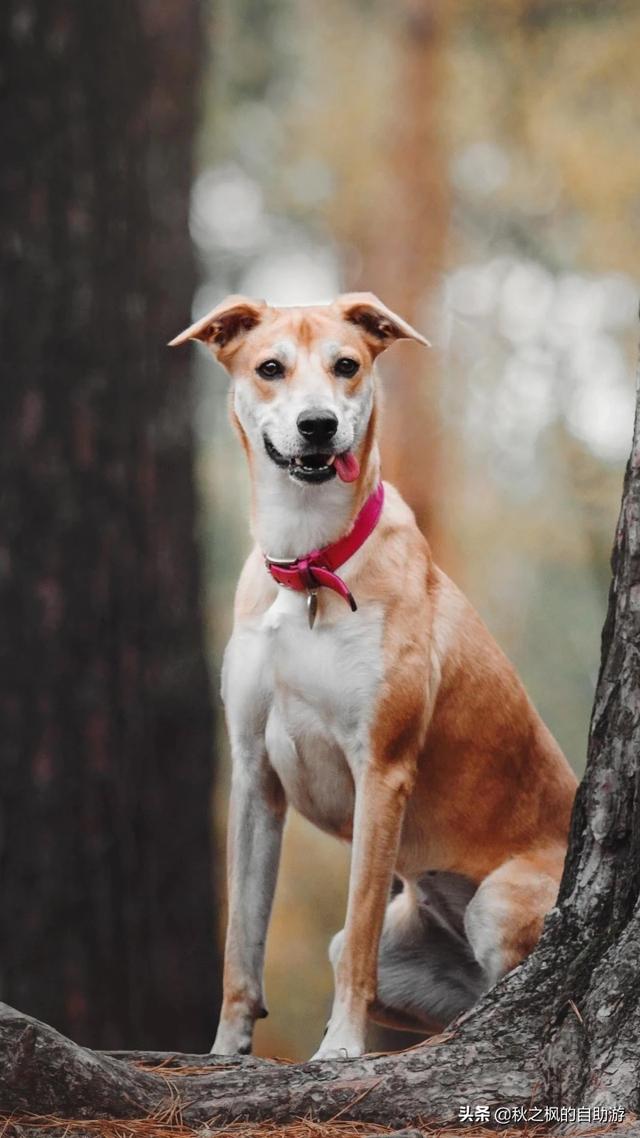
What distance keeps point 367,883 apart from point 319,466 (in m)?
1.22

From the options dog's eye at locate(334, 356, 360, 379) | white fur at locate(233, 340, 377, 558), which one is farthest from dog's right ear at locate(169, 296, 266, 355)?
dog's eye at locate(334, 356, 360, 379)

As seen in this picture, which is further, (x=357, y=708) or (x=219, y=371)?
(x=219, y=371)

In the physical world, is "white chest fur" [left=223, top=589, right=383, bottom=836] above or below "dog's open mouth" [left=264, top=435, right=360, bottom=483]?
below

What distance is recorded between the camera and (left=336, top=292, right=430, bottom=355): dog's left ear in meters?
4.03

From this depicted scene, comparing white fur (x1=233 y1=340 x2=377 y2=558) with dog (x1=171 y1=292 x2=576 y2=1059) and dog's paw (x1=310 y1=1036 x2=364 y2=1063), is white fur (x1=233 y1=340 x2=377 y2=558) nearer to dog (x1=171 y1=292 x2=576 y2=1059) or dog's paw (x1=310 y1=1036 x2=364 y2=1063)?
dog (x1=171 y1=292 x2=576 y2=1059)

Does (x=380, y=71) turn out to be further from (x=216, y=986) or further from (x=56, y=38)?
(x=216, y=986)

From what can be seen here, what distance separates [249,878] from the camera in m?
4.04

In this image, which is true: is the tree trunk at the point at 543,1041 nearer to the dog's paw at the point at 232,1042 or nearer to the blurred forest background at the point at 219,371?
the dog's paw at the point at 232,1042

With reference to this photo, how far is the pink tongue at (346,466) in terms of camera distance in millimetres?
3770

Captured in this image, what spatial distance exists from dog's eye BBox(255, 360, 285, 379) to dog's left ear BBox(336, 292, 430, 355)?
341mm

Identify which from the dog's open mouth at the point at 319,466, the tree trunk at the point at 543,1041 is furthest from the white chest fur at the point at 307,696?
the tree trunk at the point at 543,1041

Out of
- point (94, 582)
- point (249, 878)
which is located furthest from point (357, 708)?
point (94, 582)

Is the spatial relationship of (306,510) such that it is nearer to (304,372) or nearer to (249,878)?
(304,372)

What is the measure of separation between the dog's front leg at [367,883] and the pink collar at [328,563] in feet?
1.75
